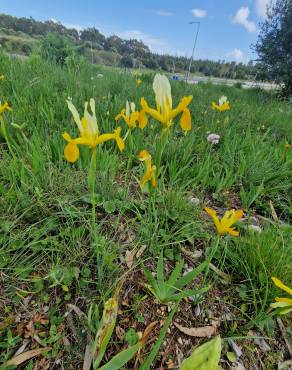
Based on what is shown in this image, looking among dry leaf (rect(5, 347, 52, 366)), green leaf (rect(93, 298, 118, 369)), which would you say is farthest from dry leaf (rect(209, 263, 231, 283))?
dry leaf (rect(5, 347, 52, 366))

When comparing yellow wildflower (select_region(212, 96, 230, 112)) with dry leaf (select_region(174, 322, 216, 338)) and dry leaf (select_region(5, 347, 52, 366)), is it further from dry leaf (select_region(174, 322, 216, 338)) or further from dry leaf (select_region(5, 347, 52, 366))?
dry leaf (select_region(5, 347, 52, 366))

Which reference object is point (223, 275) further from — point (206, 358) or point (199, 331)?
point (206, 358)

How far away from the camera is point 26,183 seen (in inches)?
53.2

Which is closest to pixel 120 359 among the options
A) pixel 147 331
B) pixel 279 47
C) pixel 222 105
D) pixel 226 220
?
pixel 147 331

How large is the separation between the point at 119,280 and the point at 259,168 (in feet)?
4.32

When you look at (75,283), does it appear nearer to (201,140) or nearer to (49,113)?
(49,113)

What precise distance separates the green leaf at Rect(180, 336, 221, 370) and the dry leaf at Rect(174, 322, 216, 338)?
1.43 ft

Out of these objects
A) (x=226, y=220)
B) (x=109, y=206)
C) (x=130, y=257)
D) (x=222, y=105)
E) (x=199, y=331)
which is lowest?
(x=199, y=331)

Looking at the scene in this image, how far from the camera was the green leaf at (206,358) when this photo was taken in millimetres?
614

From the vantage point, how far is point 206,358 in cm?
62

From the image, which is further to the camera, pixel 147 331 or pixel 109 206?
pixel 109 206

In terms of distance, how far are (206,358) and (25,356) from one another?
2.09ft

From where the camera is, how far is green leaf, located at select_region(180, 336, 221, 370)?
614 millimetres

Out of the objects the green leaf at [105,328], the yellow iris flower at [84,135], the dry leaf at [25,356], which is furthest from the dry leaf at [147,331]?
the yellow iris flower at [84,135]
